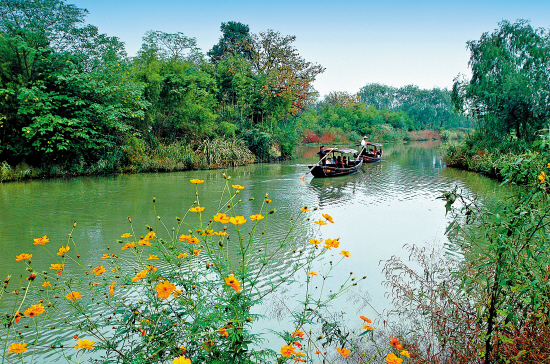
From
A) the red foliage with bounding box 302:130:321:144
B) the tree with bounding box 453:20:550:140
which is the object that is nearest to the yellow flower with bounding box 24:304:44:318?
the tree with bounding box 453:20:550:140

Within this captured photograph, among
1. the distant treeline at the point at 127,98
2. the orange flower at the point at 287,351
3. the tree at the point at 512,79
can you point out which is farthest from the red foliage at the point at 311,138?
the orange flower at the point at 287,351

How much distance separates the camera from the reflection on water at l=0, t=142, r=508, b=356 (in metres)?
5.99

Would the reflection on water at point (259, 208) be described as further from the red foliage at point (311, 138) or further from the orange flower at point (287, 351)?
the red foliage at point (311, 138)

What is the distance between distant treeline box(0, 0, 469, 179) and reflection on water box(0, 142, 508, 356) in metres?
1.79

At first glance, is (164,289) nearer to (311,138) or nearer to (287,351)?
(287,351)

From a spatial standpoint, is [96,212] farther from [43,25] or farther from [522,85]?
[522,85]

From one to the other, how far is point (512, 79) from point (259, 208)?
13.3 meters

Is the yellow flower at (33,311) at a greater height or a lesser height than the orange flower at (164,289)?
lesser

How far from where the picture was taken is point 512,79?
50.0 ft

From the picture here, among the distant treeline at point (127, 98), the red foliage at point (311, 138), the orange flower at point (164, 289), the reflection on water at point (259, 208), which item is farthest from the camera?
the red foliage at point (311, 138)

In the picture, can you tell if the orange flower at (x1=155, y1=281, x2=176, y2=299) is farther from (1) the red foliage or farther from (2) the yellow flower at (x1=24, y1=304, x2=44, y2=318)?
(1) the red foliage

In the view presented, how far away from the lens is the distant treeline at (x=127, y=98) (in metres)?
13.9

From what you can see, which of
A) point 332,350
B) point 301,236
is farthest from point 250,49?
point 332,350

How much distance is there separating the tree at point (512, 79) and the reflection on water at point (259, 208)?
3.19m
